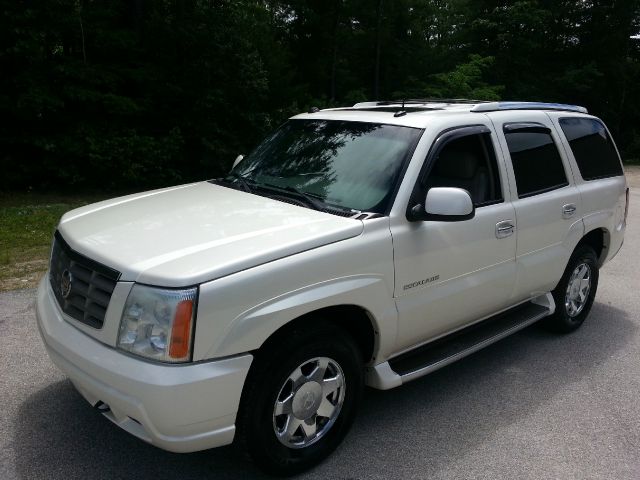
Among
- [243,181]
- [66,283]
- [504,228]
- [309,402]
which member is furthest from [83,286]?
[504,228]

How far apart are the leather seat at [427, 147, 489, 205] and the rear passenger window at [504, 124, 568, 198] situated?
0.36 metres

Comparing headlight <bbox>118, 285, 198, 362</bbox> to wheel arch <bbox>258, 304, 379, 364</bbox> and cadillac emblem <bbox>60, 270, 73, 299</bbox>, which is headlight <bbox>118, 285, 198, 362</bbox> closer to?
wheel arch <bbox>258, 304, 379, 364</bbox>

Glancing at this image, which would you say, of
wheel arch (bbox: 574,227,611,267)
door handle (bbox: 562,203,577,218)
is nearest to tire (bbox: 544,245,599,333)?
wheel arch (bbox: 574,227,611,267)

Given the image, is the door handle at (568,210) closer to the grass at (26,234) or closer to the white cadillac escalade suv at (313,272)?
the white cadillac escalade suv at (313,272)

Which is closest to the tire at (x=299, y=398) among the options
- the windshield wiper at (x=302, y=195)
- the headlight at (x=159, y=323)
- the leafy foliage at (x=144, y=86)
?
the headlight at (x=159, y=323)

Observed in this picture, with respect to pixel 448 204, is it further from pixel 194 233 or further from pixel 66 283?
pixel 66 283

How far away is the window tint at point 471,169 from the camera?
12.5ft

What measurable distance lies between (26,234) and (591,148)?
735 centimetres

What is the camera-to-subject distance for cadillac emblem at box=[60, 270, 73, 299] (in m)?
3.04

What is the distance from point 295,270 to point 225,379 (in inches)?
24.3

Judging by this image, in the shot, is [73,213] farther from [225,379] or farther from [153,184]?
[153,184]

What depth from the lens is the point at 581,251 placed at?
513 cm

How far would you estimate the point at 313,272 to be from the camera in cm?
294

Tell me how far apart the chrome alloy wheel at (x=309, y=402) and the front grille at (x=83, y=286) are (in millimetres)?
982
